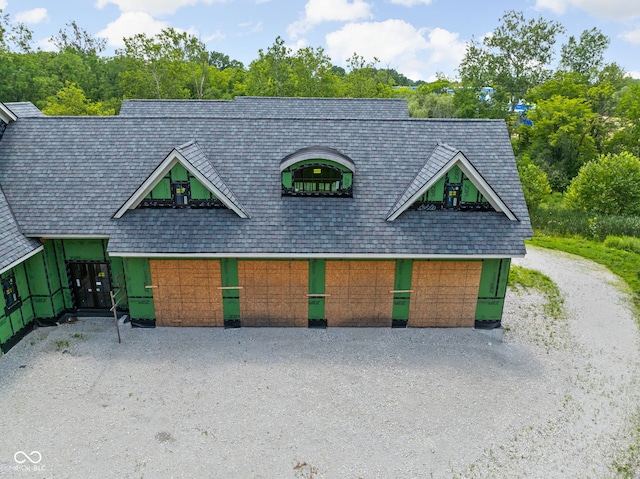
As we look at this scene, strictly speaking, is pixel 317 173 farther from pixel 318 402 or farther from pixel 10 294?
pixel 10 294

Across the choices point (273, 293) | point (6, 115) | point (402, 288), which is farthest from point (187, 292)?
point (6, 115)

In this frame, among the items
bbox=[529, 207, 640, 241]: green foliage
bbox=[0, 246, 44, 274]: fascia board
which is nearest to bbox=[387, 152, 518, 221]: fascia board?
bbox=[0, 246, 44, 274]: fascia board

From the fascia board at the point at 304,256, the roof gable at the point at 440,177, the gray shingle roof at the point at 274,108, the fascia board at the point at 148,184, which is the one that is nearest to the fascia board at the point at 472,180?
the roof gable at the point at 440,177

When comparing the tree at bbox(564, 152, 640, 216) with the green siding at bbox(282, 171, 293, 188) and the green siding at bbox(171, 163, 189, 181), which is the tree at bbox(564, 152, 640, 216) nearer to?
the green siding at bbox(282, 171, 293, 188)

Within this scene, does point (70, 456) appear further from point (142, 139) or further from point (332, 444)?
point (142, 139)

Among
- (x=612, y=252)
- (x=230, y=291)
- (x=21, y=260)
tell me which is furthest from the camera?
(x=612, y=252)

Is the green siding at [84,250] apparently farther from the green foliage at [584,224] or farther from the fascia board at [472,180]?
the green foliage at [584,224]
